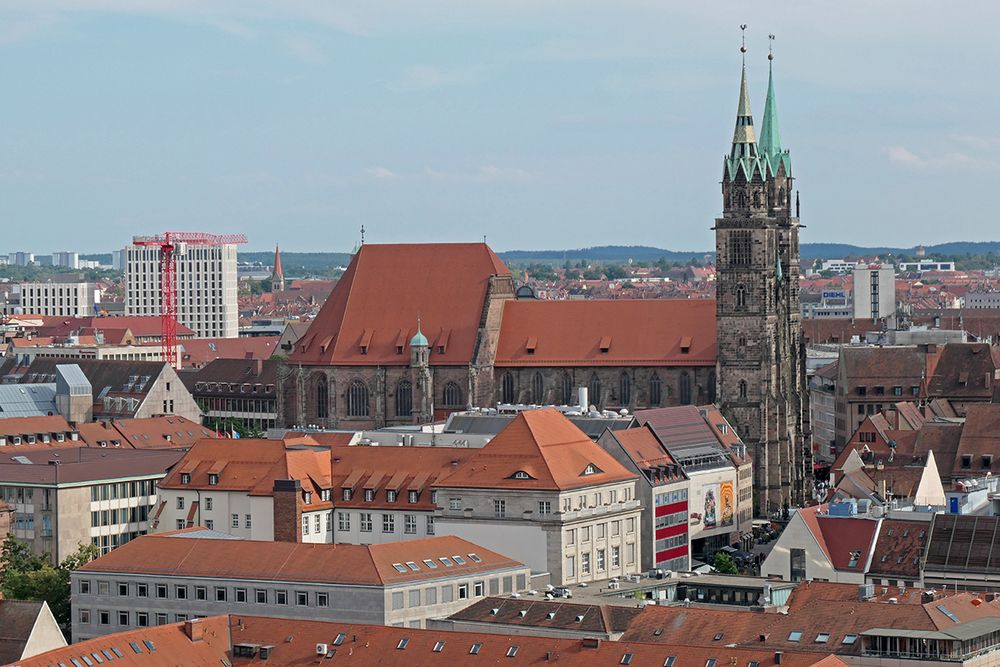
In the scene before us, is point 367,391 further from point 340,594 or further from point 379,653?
point 379,653

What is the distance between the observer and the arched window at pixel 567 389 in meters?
179

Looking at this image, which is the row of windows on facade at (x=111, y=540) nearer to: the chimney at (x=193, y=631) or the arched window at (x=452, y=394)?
the arched window at (x=452, y=394)

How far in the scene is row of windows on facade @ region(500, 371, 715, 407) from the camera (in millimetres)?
176000

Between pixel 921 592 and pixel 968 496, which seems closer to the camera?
pixel 921 592

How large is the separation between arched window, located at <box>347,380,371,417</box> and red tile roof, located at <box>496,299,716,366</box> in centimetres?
1052

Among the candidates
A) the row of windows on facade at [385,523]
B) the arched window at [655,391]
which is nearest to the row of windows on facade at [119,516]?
the row of windows on facade at [385,523]

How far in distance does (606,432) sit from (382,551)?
35.5 meters

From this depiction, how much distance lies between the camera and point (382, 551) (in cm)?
11169

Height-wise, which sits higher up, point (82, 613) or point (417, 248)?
point (417, 248)

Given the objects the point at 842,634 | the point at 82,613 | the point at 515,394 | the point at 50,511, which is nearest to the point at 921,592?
the point at 842,634

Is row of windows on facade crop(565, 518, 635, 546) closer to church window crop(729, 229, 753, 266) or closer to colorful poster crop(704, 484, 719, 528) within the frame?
colorful poster crop(704, 484, 719, 528)

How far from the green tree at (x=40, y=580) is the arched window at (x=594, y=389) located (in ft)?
166

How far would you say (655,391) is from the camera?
177375mm

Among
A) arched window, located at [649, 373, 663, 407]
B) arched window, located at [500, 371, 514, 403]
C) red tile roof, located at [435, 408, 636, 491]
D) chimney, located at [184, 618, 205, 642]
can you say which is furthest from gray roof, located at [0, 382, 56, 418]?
chimney, located at [184, 618, 205, 642]
